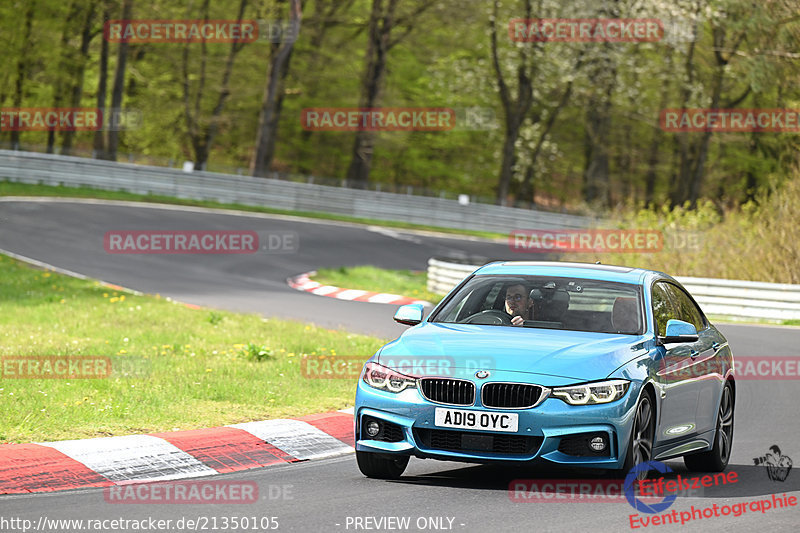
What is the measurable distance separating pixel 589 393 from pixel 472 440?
76 centimetres

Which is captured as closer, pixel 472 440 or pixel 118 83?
pixel 472 440

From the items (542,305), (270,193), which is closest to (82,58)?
(270,193)

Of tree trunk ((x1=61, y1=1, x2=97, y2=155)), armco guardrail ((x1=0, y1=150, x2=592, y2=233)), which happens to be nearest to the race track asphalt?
armco guardrail ((x1=0, y1=150, x2=592, y2=233))

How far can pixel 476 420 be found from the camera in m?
7.43

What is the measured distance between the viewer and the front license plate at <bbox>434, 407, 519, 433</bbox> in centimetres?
738

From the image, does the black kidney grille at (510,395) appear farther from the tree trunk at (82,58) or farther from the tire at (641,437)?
the tree trunk at (82,58)

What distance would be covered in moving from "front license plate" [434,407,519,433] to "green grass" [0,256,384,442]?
268cm

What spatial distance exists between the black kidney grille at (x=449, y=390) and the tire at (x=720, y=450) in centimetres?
230

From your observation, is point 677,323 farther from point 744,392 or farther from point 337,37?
point 337,37

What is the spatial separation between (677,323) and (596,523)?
6.34 ft

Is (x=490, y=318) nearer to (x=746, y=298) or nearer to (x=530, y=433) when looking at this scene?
(x=530, y=433)

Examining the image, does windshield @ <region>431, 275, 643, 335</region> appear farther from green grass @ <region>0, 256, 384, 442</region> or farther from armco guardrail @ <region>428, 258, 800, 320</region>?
armco guardrail @ <region>428, 258, 800, 320</region>

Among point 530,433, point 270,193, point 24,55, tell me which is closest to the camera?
point 530,433

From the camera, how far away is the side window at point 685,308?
9367mm
